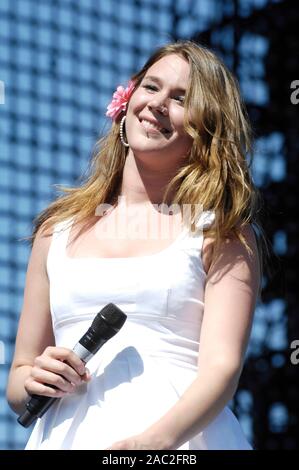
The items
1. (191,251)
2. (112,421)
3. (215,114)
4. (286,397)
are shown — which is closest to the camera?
(112,421)

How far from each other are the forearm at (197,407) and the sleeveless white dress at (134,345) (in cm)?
4

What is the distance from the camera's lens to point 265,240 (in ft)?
6.09

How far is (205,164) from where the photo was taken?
1.84m

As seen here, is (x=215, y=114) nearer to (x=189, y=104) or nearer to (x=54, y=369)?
(x=189, y=104)

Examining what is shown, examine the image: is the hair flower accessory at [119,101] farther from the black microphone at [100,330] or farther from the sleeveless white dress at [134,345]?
the black microphone at [100,330]

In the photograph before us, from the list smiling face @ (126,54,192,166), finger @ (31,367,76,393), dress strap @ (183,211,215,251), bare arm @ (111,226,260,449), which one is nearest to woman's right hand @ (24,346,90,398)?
finger @ (31,367,76,393)

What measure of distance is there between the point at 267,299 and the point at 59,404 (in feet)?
7.82

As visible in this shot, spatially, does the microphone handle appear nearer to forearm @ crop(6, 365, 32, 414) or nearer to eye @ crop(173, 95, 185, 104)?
forearm @ crop(6, 365, 32, 414)

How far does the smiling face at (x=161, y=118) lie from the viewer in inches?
71.9

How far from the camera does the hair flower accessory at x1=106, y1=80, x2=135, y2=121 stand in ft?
6.43

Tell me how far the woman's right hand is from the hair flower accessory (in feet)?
1.48

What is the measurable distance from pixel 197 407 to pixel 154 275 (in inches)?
8.0

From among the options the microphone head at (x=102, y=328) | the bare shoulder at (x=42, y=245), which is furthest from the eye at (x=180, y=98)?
the microphone head at (x=102, y=328)

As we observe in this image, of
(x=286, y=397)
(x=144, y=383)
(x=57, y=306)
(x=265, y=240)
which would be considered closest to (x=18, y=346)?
(x=57, y=306)
